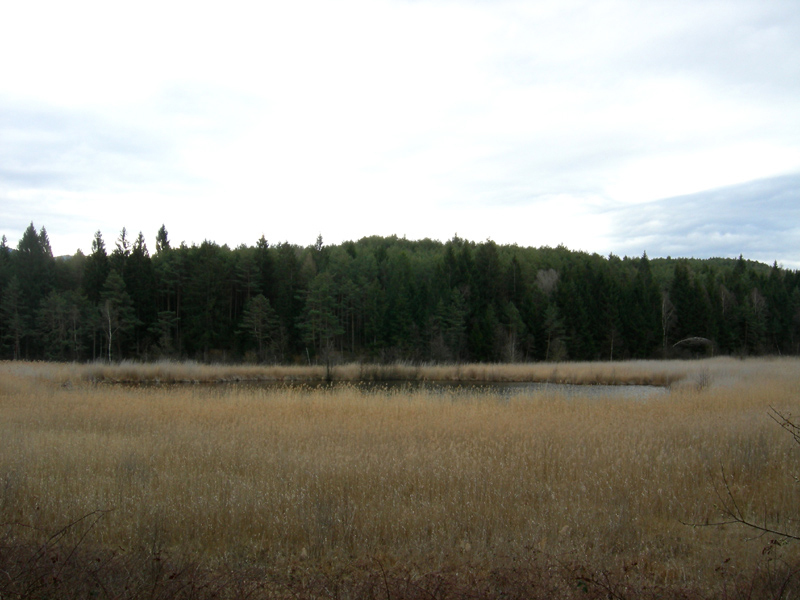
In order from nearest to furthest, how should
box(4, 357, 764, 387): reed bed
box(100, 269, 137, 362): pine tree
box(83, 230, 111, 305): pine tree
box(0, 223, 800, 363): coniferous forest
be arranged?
box(4, 357, 764, 387): reed bed
box(100, 269, 137, 362): pine tree
box(0, 223, 800, 363): coniferous forest
box(83, 230, 111, 305): pine tree

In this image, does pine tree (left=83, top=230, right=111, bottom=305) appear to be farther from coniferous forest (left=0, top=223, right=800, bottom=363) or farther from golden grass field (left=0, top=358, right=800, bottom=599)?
golden grass field (left=0, top=358, right=800, bottom=599)

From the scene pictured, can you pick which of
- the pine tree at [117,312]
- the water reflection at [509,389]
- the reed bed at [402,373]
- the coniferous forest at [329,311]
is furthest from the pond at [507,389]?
the pine tree at [117,312]

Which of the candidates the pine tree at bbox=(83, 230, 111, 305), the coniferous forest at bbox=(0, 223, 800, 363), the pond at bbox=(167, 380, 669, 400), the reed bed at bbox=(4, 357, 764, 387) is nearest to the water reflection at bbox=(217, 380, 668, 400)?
the pond at bbox=(167, 380, 669, 400)

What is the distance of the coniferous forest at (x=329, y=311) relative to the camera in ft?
Result: 155

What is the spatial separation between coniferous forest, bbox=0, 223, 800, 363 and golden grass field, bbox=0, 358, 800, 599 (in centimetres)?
3413

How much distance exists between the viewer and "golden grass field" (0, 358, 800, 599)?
3.94 metres

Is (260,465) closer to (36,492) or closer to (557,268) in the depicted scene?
(36,492)

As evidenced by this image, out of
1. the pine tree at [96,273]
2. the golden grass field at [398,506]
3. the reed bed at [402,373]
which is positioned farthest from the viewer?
the pine tree at [96,273]

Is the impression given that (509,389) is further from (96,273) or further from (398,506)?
(96,273)

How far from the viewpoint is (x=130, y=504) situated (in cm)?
588

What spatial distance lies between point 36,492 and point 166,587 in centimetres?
387

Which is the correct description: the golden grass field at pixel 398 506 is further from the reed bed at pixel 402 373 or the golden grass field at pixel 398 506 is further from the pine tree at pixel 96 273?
the pine tree at pixel 96 273

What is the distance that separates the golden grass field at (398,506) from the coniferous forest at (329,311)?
34134 millimetres

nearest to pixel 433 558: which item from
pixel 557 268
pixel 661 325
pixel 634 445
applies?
pixel 634 445
